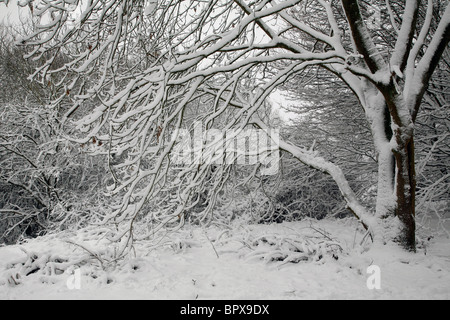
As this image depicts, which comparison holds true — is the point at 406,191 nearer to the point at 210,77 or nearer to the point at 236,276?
the point at 236,276

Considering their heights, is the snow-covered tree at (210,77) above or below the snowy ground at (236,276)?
above

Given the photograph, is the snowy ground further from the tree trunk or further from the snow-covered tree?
the snow-covered tree

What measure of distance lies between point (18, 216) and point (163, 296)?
7635mm

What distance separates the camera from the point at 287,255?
154 inches

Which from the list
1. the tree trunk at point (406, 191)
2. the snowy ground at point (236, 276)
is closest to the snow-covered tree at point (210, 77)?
the tree trunk at point (406, 191)

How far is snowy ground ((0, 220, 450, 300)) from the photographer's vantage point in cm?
292

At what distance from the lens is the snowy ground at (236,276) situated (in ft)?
9.57

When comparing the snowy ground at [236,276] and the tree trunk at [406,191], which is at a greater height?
the tree trunk at [406,191]

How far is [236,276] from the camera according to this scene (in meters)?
3.37

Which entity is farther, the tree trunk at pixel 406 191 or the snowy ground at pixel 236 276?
the tree trunk at pixel 406 191

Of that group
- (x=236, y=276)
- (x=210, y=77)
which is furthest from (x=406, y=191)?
(x=210, y=77)

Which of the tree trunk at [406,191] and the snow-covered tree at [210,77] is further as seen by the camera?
the tree trunk at [406,191]

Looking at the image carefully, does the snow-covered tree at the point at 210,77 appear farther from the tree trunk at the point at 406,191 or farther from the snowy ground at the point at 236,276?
the snowy ground at the point at 236,276
